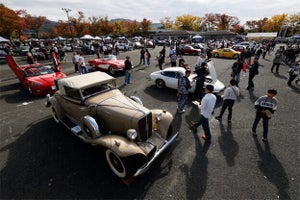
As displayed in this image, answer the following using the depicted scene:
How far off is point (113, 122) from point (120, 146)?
0.93 m

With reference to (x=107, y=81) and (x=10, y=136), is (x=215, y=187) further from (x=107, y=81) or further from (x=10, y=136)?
(x=10, y=136)

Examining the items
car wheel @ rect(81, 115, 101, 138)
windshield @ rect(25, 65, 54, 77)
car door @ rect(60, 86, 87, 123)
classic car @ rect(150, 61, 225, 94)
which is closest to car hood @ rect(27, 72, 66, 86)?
windshield @ rect(25, 65, 54, 77)

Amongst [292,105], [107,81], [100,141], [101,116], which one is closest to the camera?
[100,141]

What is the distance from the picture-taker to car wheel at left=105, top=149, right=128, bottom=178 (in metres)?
3.44

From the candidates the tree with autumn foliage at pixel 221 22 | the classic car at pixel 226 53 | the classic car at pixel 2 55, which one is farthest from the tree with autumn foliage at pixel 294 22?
the classic car at pixel 2 55

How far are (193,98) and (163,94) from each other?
164 centimetres

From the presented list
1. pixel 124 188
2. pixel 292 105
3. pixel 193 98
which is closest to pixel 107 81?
pixel 124 188

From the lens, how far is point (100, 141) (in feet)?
12.2

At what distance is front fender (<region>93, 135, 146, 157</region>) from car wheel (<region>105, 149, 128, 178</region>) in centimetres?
16

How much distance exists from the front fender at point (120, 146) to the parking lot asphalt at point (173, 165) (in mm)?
790

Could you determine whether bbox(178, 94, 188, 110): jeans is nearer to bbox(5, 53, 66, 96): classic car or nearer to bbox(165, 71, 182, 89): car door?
bbox(165, 71, 182, 89): car door

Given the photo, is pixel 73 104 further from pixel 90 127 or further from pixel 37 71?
pixel 37 71

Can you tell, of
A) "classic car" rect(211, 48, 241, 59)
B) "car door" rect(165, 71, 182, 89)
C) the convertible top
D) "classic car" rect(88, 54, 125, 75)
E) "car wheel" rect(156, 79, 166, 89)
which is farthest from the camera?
"classic car" rect(211, 48, 241, 59)

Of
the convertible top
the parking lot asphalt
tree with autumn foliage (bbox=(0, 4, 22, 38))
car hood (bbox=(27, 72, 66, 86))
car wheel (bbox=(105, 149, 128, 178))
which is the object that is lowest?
the parking lot asphalt
